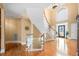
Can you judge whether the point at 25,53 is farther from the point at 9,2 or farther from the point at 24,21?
the point at 9,2

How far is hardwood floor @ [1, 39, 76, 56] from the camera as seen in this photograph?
1.43 m

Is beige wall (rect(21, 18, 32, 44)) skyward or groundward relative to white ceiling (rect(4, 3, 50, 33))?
groundward

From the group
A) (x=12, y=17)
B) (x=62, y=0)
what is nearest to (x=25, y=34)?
(x=12, y=17)

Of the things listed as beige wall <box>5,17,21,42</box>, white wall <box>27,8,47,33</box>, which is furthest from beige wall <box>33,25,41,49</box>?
beige wall <box>5,17,21,42</box>

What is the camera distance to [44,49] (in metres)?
1.45

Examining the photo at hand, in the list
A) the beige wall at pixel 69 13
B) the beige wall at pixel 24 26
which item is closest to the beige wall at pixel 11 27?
the beige wall at pixel 24 26

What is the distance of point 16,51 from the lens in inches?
57.6

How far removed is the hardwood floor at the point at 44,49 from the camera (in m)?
1.43

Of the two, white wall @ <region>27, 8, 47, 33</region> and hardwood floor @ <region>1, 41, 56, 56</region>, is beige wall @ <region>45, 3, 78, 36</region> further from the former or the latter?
hardwood floor @ <region>1, 41, 56, 56</region>

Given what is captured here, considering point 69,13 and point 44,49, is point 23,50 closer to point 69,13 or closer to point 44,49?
point 44,49

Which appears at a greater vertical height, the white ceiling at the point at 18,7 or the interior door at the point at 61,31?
the white ceiling at the point at 18,7

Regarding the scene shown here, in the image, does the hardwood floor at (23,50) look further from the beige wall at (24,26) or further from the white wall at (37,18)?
the white wall at (37,18)

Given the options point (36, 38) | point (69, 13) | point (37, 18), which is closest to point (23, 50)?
point (36, 38)

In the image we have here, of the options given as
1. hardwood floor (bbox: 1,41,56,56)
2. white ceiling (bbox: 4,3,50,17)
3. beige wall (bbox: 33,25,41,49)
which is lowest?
hardwood floor (bbox: 1,41,56,56)
